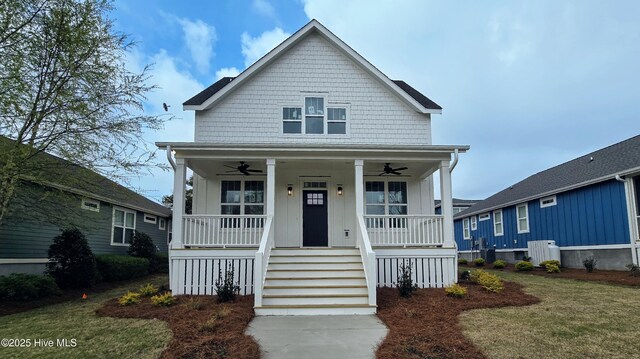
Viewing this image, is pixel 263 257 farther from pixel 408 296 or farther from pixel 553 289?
pixel 553 289

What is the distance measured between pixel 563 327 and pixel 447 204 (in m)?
4.25

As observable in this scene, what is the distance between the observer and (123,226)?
1675cm

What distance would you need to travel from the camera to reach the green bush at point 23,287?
352 inches

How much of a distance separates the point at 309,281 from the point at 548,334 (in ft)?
14.8

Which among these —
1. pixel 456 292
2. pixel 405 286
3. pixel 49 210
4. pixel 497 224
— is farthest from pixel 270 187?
pixel 497 224

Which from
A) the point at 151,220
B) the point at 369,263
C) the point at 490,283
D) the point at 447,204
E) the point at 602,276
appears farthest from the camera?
the point at 151,220

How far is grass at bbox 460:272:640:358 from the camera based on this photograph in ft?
16.3

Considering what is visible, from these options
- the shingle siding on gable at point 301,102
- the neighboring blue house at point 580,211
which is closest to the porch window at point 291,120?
the shingle siding on gable at point 301,102

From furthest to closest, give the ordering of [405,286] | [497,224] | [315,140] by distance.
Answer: [497,224], [315,140], [405,286]

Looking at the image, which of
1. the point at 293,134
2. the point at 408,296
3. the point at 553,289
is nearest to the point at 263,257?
the point at 408,296

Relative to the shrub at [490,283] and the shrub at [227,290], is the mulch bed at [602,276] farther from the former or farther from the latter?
the shrub at [227,290]

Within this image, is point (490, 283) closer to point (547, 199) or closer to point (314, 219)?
point (314, 219)

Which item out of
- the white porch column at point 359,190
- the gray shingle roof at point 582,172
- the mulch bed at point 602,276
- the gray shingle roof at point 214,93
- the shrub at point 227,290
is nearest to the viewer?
the shrub at point 227,290

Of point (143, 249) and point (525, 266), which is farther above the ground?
point (143, 249)
